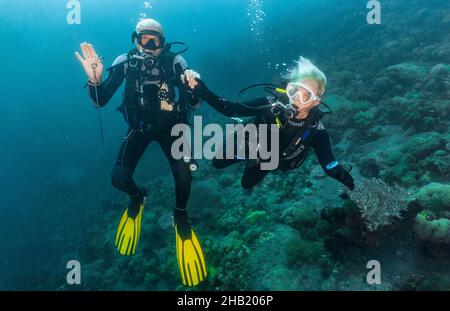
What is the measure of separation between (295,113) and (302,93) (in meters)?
0.32

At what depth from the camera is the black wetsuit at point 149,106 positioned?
17.1 ft

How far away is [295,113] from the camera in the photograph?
15.7 ft

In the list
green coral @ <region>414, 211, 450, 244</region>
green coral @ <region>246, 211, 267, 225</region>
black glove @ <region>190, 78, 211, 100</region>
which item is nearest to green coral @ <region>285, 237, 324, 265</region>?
green coral @ <region>246, 211, 267, 225</region>

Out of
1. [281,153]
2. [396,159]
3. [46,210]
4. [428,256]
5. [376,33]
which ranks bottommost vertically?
[428,256]

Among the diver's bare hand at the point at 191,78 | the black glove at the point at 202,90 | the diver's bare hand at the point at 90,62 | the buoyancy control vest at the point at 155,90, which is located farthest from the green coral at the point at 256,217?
the diver's bare hand at the point at 90,62

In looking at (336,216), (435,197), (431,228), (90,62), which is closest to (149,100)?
(90,62)

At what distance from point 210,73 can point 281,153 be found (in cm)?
2800

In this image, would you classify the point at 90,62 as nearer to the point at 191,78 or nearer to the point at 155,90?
the point at 155,90

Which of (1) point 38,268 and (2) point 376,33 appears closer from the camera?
(1) point 38,268

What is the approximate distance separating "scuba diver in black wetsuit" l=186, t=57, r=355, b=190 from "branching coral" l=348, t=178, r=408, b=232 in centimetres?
94

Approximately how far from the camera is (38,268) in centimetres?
1473
